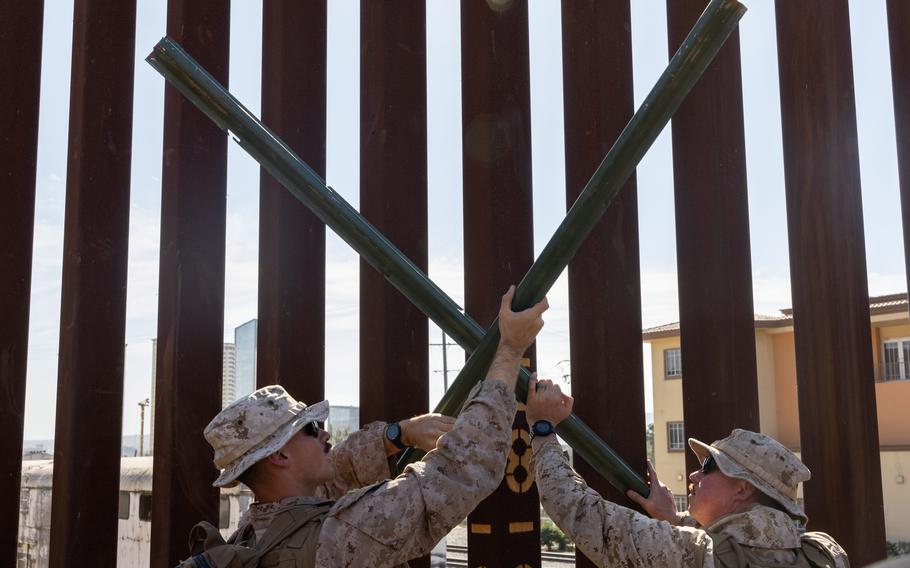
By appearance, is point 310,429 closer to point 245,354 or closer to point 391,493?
point 391,493

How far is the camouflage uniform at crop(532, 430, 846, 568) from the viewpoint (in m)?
2.72

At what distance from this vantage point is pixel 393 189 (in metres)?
3.80

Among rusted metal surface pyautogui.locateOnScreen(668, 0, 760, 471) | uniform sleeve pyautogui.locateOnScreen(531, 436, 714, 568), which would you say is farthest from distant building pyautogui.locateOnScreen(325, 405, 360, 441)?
uniform sleeve pyautogui.locateOnScreen(531, 436, 714, 568)

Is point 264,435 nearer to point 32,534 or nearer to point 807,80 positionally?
point 807,80

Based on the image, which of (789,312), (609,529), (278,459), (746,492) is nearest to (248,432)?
(278,459)

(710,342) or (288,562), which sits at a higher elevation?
(710,342)

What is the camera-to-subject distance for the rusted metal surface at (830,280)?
11.2ft

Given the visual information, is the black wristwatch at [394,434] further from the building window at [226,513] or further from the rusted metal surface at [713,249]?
the building window at [226,513]

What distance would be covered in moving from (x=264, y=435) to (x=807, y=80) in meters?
2.48

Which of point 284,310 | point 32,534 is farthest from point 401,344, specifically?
point 32,534

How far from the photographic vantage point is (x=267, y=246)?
12.9 feet

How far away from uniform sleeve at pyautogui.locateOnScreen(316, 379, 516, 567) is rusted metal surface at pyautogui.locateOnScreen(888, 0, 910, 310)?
1952 mm

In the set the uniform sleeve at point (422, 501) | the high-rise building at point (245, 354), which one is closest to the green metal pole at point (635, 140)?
the uniform sleeve at point (422, 501)

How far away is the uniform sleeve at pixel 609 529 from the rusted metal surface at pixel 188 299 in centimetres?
164
